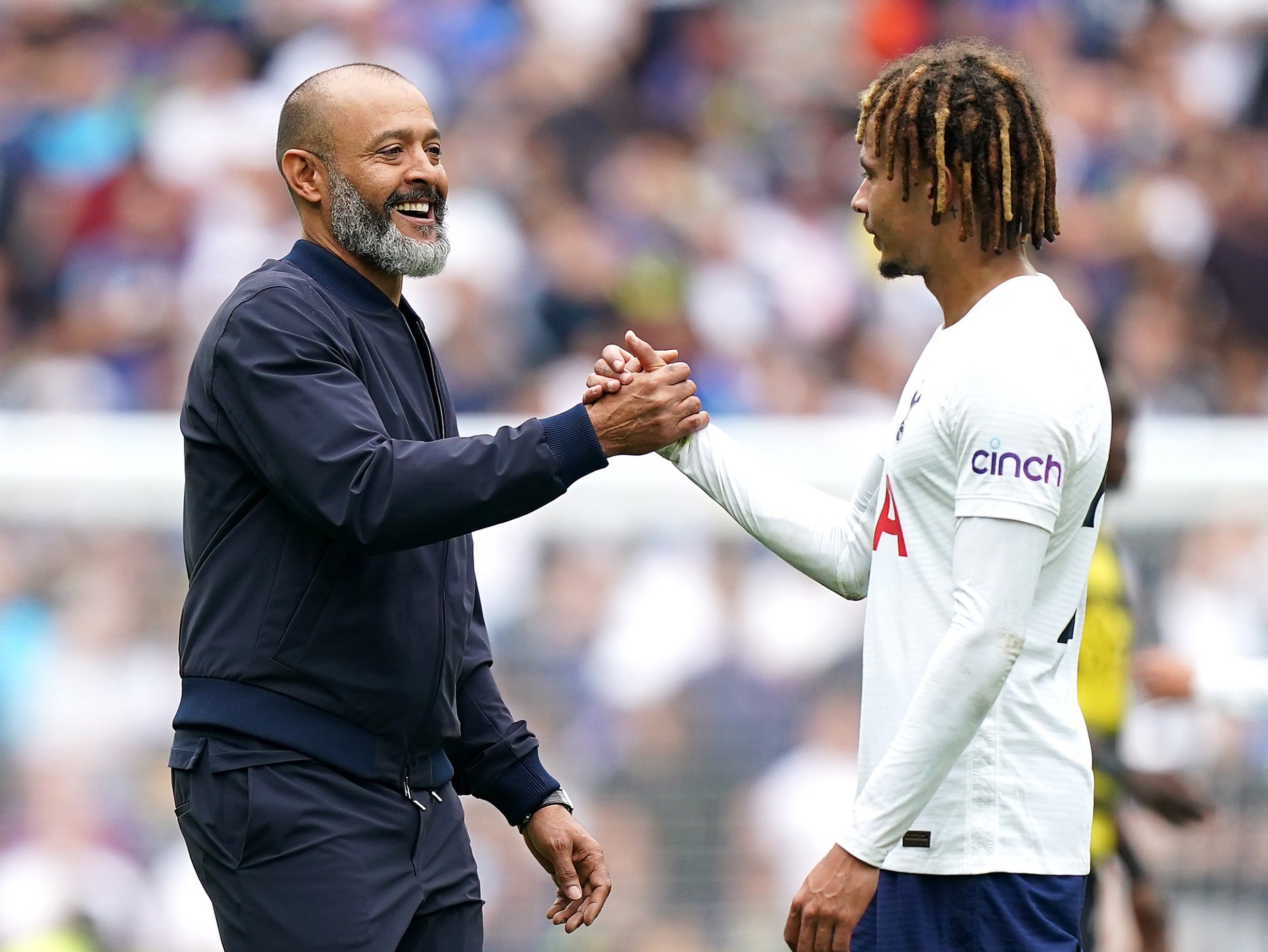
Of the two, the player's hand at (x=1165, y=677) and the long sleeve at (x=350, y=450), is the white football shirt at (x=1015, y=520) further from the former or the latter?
the player's hand at (x=1165, y=677)

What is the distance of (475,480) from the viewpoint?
2959mm

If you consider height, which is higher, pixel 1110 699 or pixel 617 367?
pixel 617 367

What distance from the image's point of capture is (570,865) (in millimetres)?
3447

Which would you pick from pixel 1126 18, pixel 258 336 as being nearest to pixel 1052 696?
pixel 258 336

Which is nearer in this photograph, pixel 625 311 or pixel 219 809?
pixel 219 809

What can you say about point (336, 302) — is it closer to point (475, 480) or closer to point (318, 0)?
point (475, 480)

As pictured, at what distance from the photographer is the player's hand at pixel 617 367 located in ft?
10.5

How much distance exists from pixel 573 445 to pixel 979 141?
84 cm

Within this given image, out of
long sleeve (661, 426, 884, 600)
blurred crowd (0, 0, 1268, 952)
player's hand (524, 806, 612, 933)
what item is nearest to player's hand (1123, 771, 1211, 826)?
blurred crowd (0, 0, 1268, 952)

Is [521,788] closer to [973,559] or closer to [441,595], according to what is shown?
[441,595]

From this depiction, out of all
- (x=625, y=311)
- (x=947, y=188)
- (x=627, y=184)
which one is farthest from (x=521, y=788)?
(x=627, y=184)

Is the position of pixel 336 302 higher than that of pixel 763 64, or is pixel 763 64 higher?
pixel 763 64

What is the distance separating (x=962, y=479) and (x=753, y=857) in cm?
335

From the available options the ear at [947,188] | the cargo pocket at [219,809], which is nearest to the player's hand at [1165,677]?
the ear at [947,188]
